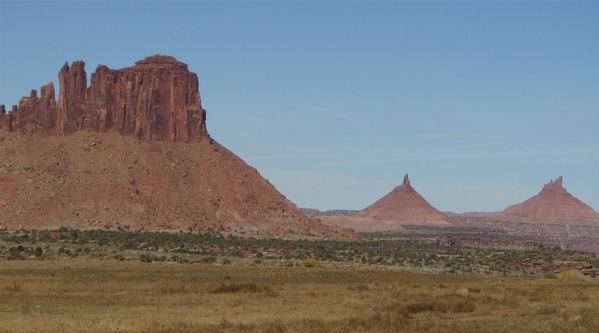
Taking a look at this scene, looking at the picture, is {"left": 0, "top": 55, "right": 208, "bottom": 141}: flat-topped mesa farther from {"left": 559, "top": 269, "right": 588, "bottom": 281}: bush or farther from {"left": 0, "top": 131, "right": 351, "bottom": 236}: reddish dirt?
{"left": 559, "top": 269, "right": 588, "bottom": 281}: bush

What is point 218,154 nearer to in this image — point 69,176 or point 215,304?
point 69,176

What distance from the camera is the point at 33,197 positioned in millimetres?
123688

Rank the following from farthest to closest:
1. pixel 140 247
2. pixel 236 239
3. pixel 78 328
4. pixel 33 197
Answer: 1. pixel 33 197
2. pixel 236 239
3. pixel 140 247
4. pixel 78 328

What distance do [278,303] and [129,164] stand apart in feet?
→ 326

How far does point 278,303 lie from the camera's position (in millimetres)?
37969

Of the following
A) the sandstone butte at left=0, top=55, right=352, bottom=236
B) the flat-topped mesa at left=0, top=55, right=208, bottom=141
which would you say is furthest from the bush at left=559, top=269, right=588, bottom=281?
the flat-topped mesa at left=0, top=55, right=208, bottom=141

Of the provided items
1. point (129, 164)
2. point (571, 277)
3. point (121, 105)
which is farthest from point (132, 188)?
point (571, 277)

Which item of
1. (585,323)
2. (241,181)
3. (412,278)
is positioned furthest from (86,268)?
(241,181)

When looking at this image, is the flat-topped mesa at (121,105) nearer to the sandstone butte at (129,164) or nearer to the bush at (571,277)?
the sandstone butte at (129,164)

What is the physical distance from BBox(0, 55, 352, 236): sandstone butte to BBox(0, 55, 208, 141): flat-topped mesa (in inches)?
5.9

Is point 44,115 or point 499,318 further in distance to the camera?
point 44,115

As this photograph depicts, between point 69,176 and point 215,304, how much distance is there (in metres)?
96.9

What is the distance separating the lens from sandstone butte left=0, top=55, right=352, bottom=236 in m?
125

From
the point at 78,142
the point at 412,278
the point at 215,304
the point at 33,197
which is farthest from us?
the point at 78,142
